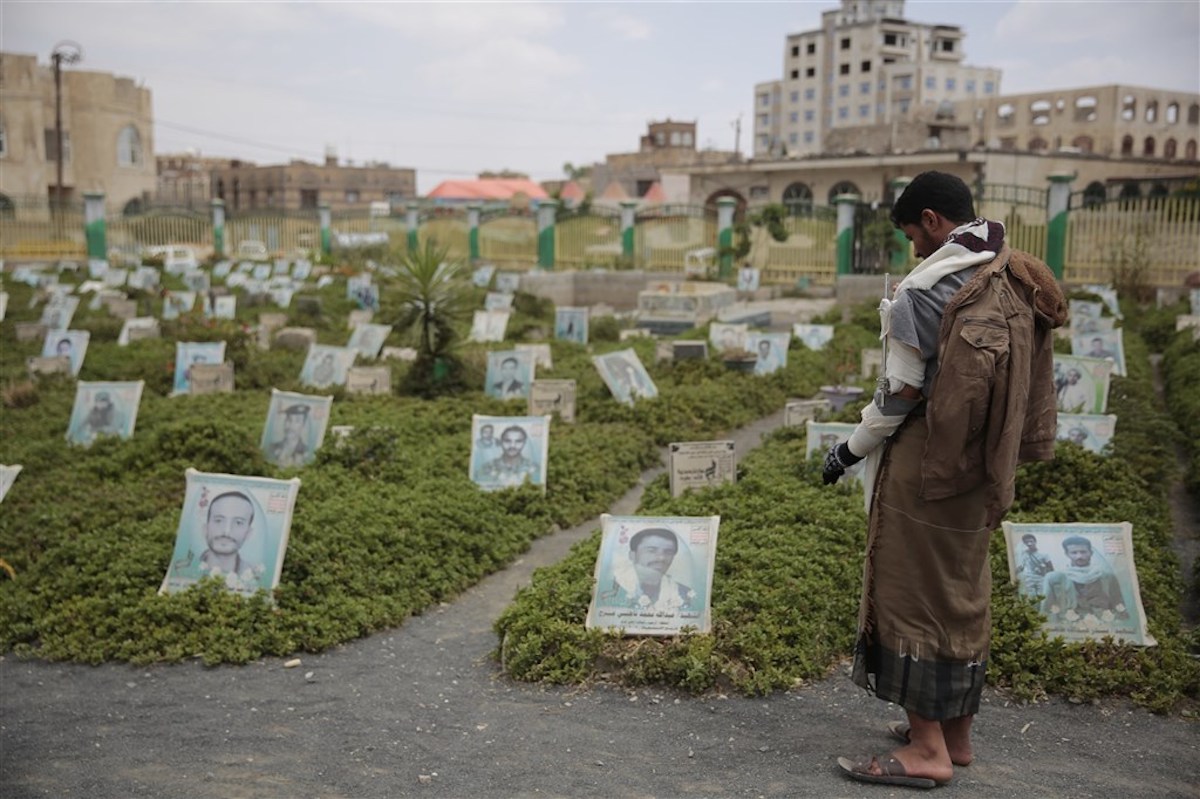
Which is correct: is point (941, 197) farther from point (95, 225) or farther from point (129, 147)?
point (129, 147)

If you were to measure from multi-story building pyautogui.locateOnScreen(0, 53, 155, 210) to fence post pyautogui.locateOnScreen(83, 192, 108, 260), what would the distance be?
1666 cm

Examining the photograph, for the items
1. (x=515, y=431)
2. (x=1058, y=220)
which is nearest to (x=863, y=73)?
(x=1058, y=220)

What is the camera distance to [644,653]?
188 inches

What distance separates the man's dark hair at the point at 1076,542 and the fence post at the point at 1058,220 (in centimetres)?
1768

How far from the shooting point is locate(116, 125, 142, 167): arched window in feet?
171

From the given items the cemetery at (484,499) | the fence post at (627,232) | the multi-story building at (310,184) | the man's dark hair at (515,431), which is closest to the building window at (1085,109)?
the multi-story building at (310,184)

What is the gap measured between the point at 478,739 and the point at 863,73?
276ft

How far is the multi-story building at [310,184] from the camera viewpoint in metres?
63.2

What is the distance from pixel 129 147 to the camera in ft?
173

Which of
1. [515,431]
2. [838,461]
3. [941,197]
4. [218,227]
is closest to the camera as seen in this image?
[941,197]

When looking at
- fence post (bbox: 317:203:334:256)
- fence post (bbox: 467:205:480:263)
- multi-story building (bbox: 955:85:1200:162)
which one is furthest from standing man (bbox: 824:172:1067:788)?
multi-story building (bbox: 955:85:1200:162)

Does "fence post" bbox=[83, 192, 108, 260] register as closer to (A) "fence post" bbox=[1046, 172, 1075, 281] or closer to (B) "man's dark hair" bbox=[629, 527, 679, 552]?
(A) "fence post" bbox=[1046, 172, 1075, 281]

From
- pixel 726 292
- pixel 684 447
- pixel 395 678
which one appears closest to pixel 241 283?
pixel 726 292

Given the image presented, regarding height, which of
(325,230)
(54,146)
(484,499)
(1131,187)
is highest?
(54,146)
